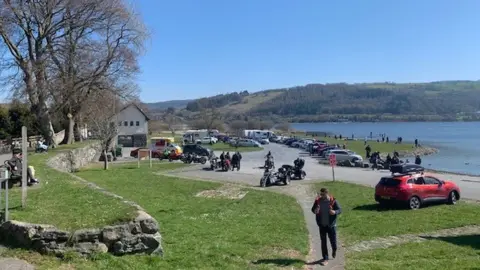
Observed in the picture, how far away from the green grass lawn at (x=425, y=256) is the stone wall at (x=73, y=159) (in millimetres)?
20456

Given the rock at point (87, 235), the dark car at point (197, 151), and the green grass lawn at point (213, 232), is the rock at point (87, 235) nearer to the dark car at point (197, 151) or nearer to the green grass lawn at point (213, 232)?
the green grass lawn at point (213, 232)

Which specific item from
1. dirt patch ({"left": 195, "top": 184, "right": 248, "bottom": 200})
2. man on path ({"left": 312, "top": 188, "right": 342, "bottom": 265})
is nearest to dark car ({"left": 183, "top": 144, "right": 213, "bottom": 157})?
dirt patch ({"left": 195, "top": 184, "right": 248, "bottom": 200})

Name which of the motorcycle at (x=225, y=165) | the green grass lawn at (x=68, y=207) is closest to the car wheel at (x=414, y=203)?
the green grass lawn at (x=68, y=207)

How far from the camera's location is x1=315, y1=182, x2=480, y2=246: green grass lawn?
15680 mm

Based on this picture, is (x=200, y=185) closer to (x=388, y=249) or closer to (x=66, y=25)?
(x=388, y=249)

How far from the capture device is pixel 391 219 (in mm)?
18297

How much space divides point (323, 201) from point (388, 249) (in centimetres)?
295

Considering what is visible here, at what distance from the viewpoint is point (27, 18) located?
39000mm

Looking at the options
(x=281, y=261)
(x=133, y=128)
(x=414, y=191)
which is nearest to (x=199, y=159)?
(x=414, y=191)

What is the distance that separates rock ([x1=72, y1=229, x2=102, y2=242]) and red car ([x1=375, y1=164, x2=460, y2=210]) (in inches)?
609

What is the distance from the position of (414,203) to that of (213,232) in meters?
11.7

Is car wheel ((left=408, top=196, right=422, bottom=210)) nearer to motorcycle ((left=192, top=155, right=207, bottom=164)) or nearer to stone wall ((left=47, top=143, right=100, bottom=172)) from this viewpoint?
stone wall ((left=47, top=143, right=100, bottom=172))

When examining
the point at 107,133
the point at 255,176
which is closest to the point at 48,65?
the point at 107,133

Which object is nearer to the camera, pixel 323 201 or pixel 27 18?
pixel 323 201
